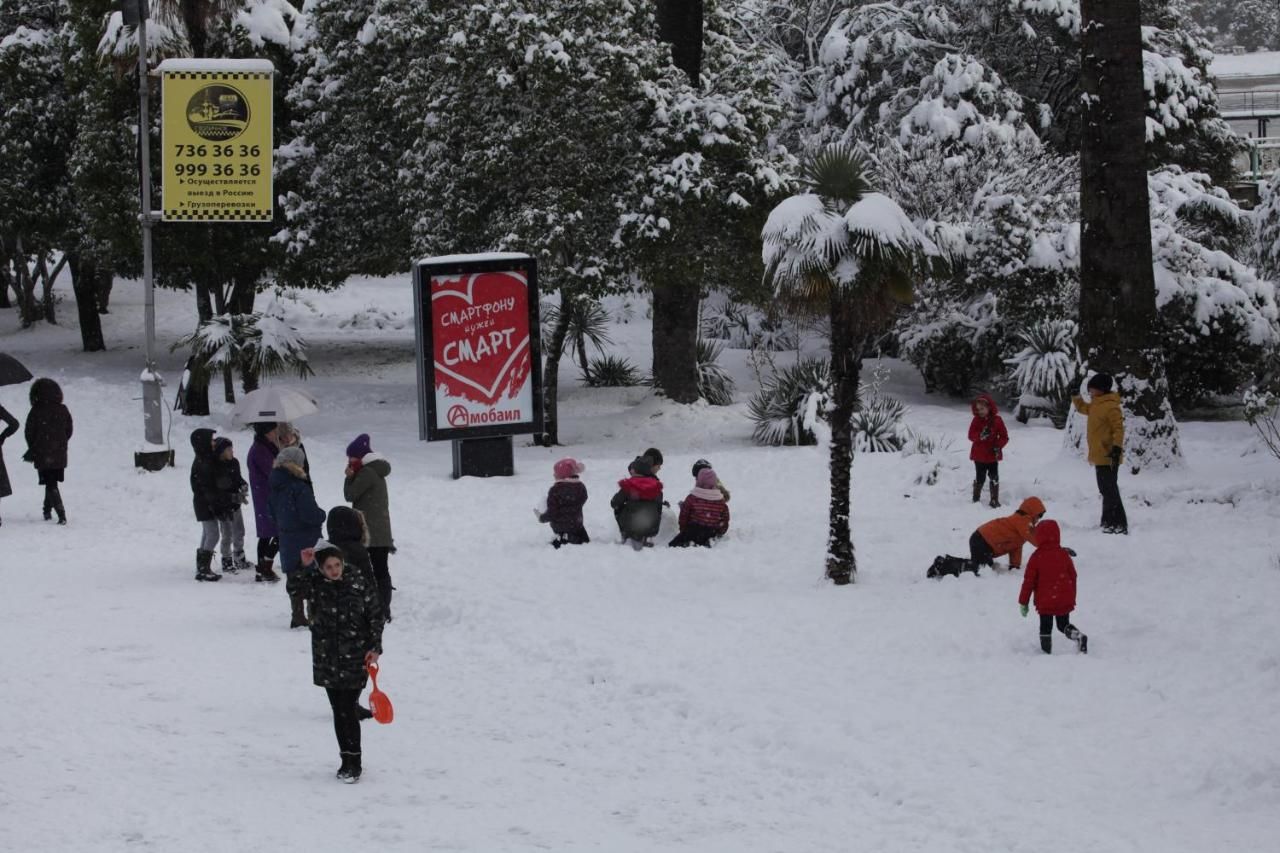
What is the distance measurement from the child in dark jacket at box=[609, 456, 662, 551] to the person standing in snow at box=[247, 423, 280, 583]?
3.27m

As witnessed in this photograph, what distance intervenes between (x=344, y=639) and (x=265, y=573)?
5.82m

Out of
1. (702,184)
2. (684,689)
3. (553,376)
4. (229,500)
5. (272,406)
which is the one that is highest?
(702,184)

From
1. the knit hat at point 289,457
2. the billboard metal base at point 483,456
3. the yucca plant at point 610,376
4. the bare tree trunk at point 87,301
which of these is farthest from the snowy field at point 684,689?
the bare tree trunk at point 87,301

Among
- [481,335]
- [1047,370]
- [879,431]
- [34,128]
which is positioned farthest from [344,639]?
[34,128]

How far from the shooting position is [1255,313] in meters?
23.6

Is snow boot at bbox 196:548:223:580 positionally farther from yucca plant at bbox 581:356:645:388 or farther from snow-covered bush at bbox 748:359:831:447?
yucca plant at bbox 581:356:645:388

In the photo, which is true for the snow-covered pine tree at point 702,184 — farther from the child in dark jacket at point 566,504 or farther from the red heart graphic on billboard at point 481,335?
the child in dark jacket at point 566,504

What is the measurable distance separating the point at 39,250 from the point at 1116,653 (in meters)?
30.5

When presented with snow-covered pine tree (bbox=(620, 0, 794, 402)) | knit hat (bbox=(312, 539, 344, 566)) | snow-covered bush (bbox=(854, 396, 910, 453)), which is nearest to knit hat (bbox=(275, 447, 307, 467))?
knit hat (bbox=(312, 539, 344, 566))

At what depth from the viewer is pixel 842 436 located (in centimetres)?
1325

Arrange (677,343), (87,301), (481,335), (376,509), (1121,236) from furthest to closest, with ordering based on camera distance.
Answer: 1. (87,301)
2. (677,343)
3. (481,335)
4. (1121,236)
5. (376,509)

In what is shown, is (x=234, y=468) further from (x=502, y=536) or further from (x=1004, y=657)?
(x=1004, y=657)

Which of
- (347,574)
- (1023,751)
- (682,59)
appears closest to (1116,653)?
(1023,751)

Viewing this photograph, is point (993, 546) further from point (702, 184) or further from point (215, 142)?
point (215, 142)
